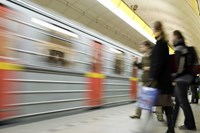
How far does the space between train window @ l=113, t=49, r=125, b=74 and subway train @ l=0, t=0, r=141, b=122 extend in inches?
25.9

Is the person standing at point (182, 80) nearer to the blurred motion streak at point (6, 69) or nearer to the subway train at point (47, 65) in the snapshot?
the subway train at point (47, 65)

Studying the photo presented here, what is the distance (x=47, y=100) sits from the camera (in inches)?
253

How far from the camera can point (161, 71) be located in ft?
16.6

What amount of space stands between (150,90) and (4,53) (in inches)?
89.7

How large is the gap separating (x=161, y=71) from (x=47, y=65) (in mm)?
2295

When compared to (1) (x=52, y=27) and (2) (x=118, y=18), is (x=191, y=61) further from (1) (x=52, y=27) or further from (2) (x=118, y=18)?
(2) (x=118, y=18)

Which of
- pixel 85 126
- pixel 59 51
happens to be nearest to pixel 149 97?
pixel 85 126

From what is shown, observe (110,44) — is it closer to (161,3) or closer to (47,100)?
(47,100)

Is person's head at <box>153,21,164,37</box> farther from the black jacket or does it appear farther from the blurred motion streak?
the blurred motion streak

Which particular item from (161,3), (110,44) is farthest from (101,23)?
(110,44)

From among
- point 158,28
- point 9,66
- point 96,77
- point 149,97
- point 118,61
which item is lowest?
point 149,97

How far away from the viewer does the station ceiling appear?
1474cm

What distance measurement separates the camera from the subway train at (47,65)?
541 cm

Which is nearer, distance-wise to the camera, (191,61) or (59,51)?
(191,61)
